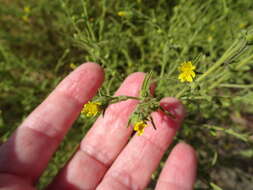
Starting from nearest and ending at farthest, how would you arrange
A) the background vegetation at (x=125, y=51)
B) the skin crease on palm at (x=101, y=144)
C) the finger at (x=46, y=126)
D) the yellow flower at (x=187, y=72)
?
the yellow flower at (x=187, y=72) < the finger at (x=46, y=126) < the skin crease on palm at (x=101, y=144) < the background vegetation at (x=125, y=51)

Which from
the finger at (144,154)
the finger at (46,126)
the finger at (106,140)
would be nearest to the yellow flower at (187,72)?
the finger at (144,154)

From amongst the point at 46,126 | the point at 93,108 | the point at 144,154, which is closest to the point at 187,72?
the point at 93,108

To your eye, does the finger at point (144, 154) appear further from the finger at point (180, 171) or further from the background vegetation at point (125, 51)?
the background vegetation at point (125, 51)

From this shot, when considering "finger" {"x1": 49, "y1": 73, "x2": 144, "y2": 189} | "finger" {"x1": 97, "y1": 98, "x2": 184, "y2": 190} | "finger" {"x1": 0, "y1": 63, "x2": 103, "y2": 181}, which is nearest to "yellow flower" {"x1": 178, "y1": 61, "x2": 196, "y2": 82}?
"finger" {"x1": 97, "y1": 98, "x2": 184, "y2": 190}

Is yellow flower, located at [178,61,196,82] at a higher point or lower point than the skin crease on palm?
higher

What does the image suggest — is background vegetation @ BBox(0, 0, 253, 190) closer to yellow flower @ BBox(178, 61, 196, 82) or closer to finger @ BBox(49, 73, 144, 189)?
finger @ BBox(49, 73, 144, 189)
